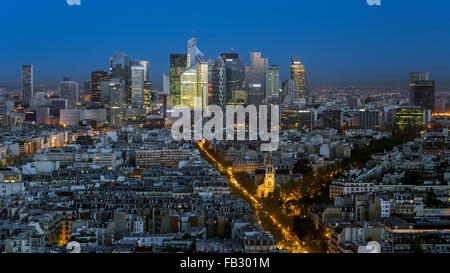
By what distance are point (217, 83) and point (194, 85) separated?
1.13 metres

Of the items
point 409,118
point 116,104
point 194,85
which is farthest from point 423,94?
point 116,104

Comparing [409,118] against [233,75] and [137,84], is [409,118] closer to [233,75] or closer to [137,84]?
[233,75]

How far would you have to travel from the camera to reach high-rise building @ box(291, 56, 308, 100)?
A: 118 feet

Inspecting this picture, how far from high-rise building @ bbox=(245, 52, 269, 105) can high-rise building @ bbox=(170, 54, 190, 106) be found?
3470 mm

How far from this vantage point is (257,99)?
32.3m

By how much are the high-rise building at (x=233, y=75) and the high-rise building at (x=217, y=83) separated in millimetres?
1004

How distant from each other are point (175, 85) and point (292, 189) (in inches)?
927

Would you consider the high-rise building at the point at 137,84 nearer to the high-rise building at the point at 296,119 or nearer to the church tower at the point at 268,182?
the high-rise building at the point at 296,119

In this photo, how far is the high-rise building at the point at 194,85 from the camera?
29.9 meters

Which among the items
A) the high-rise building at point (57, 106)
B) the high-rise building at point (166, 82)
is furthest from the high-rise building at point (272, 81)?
the high-rise building at point (57, 106)

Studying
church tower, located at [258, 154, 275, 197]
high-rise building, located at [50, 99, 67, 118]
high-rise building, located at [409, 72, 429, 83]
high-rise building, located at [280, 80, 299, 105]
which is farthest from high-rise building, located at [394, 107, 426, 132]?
high-rise building, located at [50, 99, 67, 118]

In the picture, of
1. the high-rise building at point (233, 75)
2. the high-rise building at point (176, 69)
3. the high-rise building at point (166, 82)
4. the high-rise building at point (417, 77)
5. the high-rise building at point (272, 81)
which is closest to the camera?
the high-rise building at point (417, 77)
